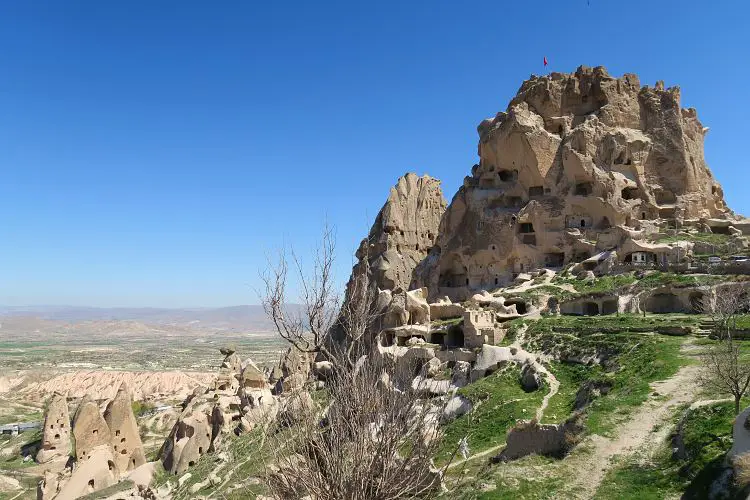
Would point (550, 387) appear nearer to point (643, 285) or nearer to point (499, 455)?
point (499, 455)

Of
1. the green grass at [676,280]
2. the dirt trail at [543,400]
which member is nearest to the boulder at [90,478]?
the dirt trail at [543,400]

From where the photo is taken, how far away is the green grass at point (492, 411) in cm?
2200

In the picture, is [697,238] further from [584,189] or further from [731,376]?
[731,376]

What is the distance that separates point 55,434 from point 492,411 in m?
41.7

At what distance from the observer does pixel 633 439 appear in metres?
16.5

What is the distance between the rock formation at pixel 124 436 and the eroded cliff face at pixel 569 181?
38535 mm

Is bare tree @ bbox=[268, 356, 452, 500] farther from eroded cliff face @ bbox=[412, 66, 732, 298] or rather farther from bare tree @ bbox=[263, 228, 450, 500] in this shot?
eroded cliff face @ bbox=[412, 66, 732, 298]

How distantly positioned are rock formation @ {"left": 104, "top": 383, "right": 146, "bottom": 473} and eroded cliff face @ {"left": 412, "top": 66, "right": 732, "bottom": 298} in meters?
38.5

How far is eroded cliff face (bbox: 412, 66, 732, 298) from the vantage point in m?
59.4

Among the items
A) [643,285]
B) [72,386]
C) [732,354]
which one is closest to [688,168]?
[643,285]

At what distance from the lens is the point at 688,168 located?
207 feet

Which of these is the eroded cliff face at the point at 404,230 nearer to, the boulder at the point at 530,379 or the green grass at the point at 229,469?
the green grass at the point at 229,469

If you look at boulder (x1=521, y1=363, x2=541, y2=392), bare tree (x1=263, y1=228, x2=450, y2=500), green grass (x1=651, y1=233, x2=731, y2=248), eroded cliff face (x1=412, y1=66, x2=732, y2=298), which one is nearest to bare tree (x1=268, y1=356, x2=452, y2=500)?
bare tree (x1=263, y1=228, x2=450, y2=500)

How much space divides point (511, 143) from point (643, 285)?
95.8 ft
